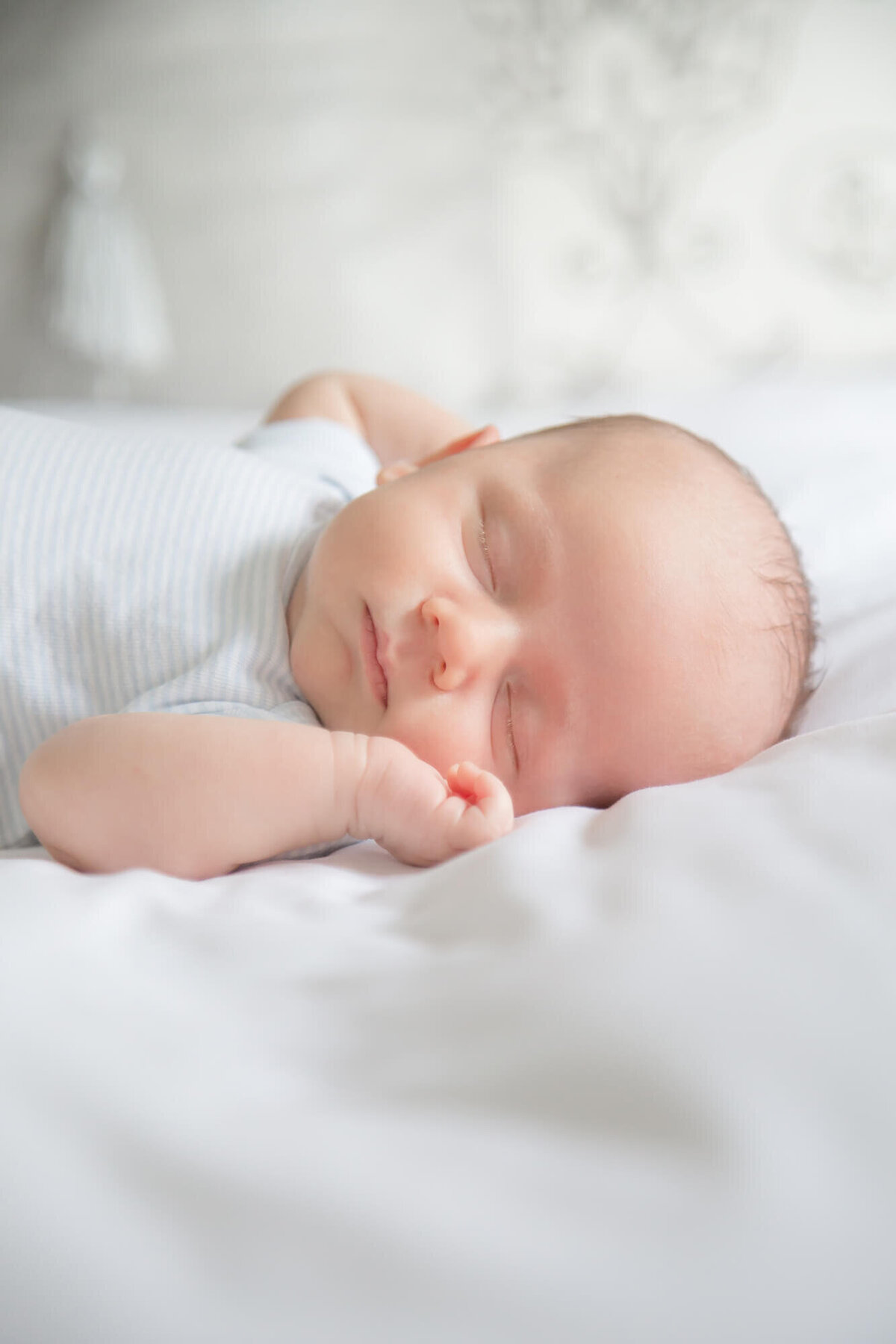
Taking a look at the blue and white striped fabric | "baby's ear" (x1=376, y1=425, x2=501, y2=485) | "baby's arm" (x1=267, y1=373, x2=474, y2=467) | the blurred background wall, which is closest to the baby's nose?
the blue and white striped fabric

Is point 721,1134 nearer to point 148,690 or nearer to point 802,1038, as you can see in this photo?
point 802,1038

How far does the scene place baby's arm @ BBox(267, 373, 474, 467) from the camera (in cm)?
160

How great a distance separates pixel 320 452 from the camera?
1.36m

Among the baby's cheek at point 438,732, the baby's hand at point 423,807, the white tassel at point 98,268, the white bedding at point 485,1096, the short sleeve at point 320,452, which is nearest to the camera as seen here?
the white bedding at point 485,1096

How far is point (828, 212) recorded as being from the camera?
83.0 inches

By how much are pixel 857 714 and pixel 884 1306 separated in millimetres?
683

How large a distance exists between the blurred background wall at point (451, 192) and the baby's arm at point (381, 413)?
496 mm

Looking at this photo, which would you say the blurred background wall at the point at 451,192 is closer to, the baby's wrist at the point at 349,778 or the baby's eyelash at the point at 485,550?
the baby's eyelash at the point at 485,550

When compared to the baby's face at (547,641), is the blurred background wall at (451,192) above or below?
above

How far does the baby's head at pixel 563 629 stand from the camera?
820 mm

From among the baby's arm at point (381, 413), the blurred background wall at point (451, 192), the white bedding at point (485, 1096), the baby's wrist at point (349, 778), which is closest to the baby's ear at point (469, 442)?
the baby's arm at point (381, 413)

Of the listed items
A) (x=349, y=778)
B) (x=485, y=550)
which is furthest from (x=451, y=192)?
(x=349, y=778)

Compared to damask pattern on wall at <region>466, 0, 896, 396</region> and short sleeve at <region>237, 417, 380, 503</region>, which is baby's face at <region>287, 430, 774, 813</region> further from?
damask pattern on wall at <region>466, 0, 896, 396</region>

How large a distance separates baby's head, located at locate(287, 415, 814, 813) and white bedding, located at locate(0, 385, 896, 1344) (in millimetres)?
246
